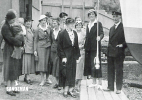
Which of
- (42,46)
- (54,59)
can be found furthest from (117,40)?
(42,46)

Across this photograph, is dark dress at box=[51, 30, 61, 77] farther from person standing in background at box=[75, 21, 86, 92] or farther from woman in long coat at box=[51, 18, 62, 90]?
person standing in background at box=[75, 21, 86, 92]

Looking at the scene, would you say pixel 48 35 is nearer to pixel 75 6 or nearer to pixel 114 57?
pixel 114 57

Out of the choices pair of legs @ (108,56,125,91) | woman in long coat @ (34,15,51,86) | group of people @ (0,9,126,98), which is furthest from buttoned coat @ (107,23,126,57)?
woman in long coat @ (34,15,51,86)

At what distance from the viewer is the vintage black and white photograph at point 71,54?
6324 mm

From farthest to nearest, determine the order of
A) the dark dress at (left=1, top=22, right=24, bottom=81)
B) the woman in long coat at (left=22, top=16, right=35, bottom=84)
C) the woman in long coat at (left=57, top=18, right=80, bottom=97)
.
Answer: the woman in long coat at (left=22, top=16, right=35, bottom=84) → the woman in long coat at (left=57, top=18, right=80, bottom=97) → the dark dress at (left=1, top=22, right=24, bottom=81)

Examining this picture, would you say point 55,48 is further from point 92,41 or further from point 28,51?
point 92,41

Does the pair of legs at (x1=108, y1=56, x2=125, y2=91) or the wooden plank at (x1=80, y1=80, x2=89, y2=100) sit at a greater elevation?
the pair of legs at (x1=108, y1=56, x2=125, y2=91)

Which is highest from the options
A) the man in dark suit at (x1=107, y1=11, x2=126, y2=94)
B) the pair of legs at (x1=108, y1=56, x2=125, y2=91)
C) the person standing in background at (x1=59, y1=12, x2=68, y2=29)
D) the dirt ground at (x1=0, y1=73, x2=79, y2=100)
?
the person standing in background at (x1=59, y1=12, x2=68, y2=29)

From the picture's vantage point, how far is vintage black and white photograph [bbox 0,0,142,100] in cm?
632

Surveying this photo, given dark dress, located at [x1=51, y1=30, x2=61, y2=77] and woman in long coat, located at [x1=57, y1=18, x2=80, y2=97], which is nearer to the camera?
woman in long coat, located at [x1=57, y1=18, x2=80, y2=97]

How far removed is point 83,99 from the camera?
6352 mm

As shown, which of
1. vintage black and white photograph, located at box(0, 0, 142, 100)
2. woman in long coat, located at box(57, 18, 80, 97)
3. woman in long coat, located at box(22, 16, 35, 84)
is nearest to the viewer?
vintage black and white photograph, located at box(0, 0, 142, 100)

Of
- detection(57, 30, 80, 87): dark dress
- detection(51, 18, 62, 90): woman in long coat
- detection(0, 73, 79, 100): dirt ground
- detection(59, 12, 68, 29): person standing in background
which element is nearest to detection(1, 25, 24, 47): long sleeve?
detection(57, 30, 80, 87): dark dress

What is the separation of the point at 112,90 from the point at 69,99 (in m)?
1.29
